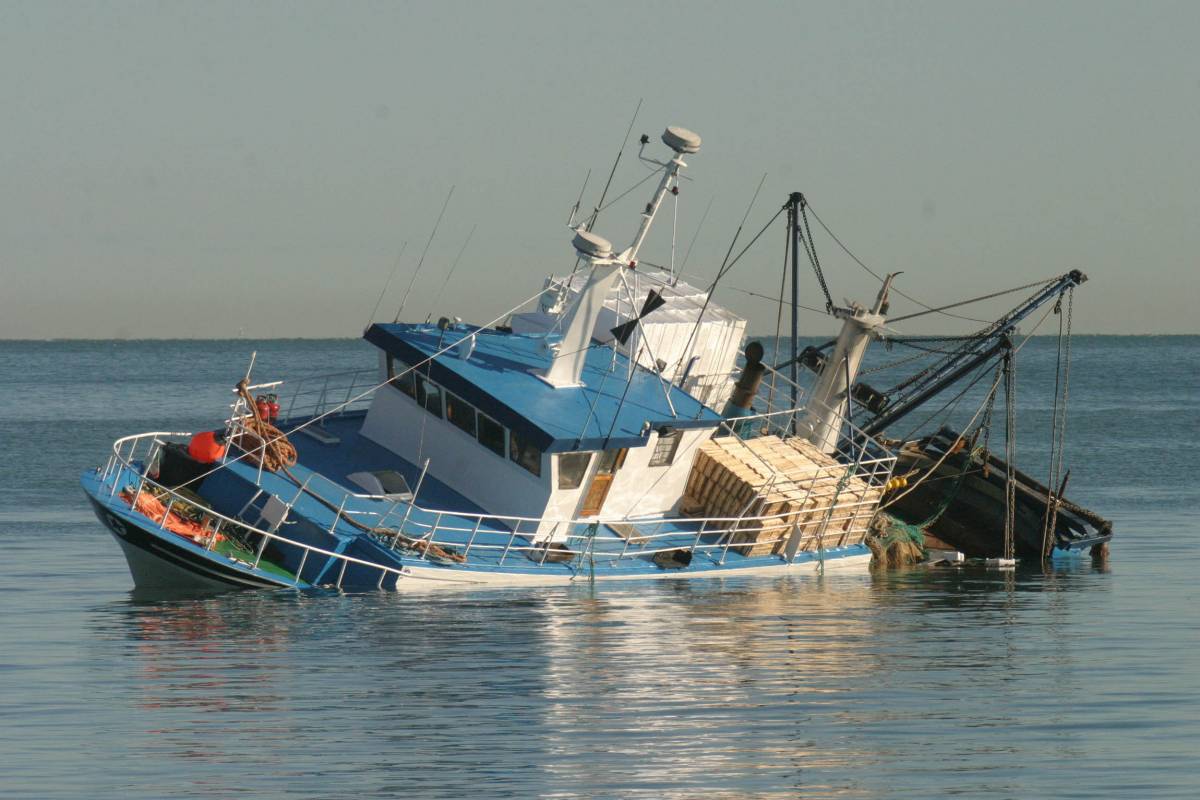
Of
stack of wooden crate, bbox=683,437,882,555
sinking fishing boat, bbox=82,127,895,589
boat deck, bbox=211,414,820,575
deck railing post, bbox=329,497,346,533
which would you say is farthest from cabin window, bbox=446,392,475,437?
stack of wooden crate, bbox=683,437,882,555

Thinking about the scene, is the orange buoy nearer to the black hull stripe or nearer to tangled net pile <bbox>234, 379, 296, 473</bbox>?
tangled net pile <bbox>234, 379, 296, 473</bbox>

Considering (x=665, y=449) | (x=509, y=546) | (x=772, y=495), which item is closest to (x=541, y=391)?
(x=665, y=449)

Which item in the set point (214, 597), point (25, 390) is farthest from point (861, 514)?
point (25, 390)

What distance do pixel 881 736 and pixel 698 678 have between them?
3.77m

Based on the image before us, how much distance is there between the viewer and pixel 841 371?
123 feet

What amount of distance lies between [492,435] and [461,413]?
853mm

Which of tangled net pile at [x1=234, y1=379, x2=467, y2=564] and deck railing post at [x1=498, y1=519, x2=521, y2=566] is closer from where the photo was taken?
tangled net pile at [x1=234, y1=379, x2=467, y2=564]

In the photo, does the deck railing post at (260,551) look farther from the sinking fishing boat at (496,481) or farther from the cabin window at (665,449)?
the cabin window at (665,449)

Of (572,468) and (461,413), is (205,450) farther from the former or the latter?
(572,468)

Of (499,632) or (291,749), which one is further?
(499,632)

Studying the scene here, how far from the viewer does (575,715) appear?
2161 centimetres

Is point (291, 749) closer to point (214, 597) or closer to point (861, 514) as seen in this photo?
point (214, 597)

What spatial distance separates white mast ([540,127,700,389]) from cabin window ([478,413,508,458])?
188 cm

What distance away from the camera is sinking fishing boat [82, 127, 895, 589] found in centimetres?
2839
